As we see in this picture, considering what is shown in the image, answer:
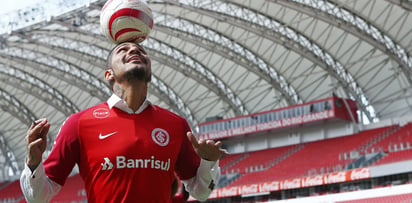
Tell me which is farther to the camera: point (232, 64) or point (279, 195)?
point (232, 64)

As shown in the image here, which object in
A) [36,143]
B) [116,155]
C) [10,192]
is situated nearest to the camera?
[36,143]

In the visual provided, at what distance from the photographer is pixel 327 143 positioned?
47938mm

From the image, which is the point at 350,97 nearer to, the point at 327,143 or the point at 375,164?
the point at 327,143

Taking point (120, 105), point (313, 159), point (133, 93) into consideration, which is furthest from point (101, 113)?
point (313, 159)

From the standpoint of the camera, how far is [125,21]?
197 inches

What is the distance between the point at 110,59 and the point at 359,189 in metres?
35.1

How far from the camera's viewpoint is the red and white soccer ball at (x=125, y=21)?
500cm

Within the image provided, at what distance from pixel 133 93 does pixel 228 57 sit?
3912 cm

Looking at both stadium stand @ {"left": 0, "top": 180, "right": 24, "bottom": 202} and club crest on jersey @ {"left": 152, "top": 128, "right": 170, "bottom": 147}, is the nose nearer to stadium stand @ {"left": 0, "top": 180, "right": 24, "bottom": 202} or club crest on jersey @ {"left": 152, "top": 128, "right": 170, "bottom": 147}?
club crest on jersey @ {"left": 152, "top": 128, "right": 170, "bottom": 147}

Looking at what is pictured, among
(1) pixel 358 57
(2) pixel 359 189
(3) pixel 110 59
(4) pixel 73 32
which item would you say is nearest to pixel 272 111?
(1) pixel 358 57

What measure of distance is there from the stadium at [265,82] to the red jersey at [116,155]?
2996cm

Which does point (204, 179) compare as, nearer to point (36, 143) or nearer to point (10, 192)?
point (36, 143)

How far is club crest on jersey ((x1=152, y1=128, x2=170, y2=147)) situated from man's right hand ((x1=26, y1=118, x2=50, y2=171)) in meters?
0.80

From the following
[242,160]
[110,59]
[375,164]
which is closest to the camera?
[110,59]
